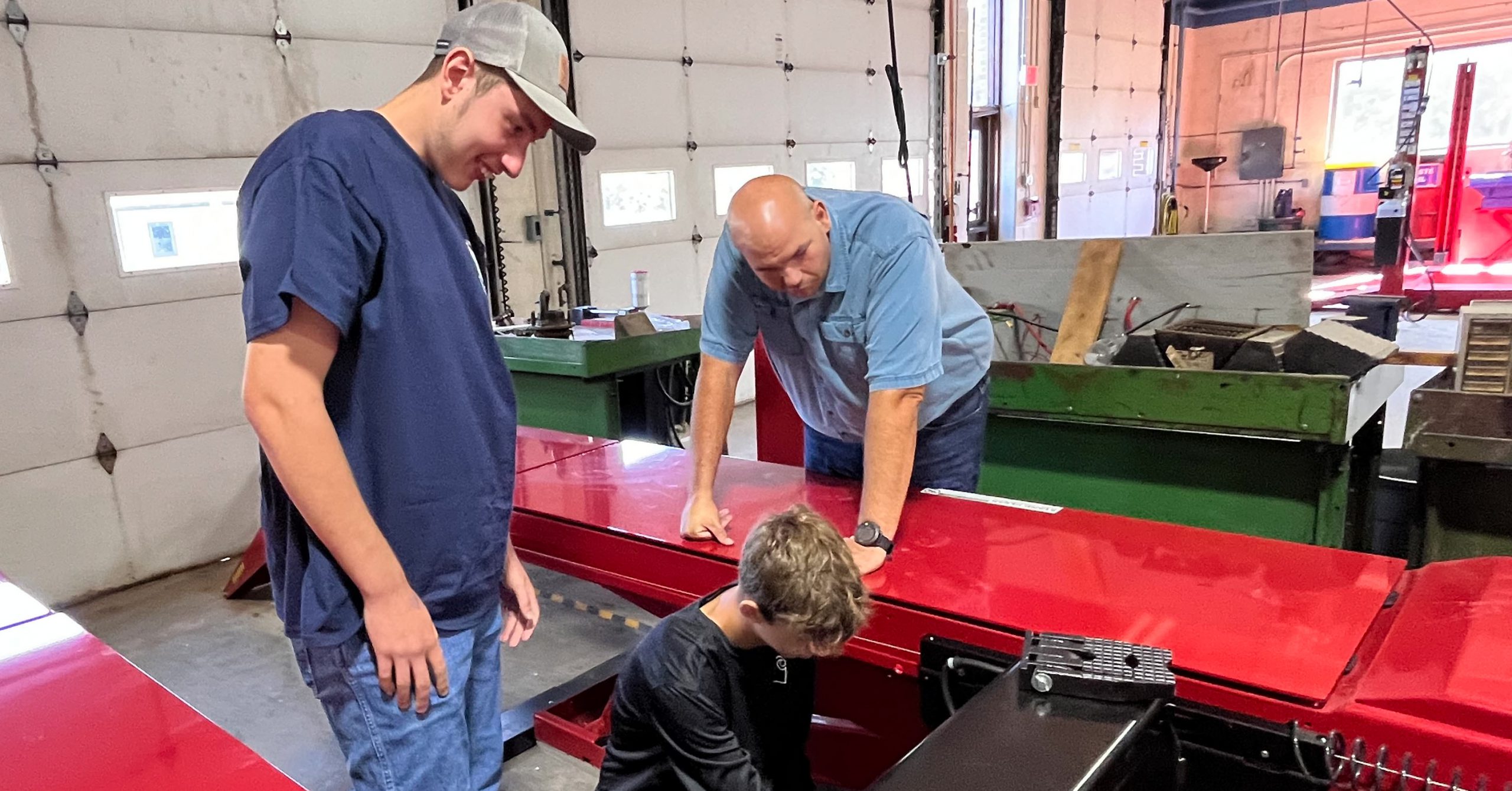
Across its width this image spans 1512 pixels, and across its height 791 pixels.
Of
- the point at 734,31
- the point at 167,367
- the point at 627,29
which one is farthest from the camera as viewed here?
the point at 734,31

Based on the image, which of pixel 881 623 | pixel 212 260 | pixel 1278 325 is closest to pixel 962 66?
pixel 1278 325

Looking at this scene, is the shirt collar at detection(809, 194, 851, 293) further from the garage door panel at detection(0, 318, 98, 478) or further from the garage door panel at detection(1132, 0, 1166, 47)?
the garage door panel at detection(1132, 0, 1166, 47)

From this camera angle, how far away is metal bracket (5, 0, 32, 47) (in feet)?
9.92

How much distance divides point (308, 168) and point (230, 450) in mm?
3372

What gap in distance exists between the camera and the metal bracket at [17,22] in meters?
3.02

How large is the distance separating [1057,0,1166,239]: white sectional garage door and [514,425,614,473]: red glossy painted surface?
6886 millimetres

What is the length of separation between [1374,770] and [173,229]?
13.2ft

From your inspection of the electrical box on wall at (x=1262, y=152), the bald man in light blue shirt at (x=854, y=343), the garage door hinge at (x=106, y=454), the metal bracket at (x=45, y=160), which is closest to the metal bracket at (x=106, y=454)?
the garage door hinge at (x=106, y=454)

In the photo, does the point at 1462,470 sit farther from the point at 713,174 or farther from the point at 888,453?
the point at 713,174

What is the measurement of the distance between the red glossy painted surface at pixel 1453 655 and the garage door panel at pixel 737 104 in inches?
182

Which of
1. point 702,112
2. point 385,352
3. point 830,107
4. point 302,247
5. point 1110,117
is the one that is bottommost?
point 385,352

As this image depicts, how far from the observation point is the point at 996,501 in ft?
6.04

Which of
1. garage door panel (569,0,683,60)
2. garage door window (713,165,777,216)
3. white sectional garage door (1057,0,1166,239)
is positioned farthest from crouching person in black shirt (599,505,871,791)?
white sectional garage door (1057,0,1166,239)

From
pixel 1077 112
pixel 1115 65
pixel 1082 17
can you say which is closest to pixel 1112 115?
pixel 1115 65
